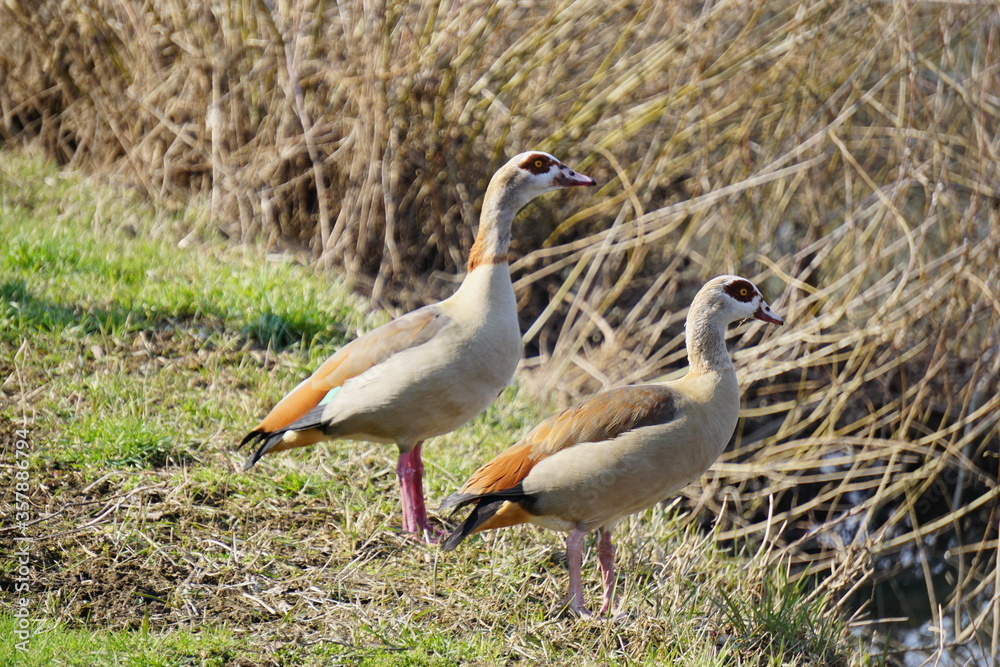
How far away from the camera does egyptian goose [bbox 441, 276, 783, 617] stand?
3301mm

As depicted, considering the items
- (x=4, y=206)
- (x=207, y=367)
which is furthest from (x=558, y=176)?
(x=4, y=206)

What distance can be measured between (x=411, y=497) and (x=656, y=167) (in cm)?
349

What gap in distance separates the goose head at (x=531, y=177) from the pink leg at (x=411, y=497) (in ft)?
4.03

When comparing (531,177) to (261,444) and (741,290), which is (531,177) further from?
(261,444)

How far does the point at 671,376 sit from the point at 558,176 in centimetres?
201

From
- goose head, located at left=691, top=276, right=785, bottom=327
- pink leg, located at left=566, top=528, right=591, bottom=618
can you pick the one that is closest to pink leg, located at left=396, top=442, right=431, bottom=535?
pink leg, located at left=566, top=528, right=591, bottom=618

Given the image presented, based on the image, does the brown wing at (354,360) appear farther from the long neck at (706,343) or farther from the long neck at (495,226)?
the long neck at (706,343)

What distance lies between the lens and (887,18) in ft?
20.5

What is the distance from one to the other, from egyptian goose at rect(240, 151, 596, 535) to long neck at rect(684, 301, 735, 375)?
0.72 metres

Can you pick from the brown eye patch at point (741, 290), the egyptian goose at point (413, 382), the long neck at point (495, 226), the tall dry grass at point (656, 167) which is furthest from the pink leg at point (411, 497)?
the tall dry grass at point (656, 167)

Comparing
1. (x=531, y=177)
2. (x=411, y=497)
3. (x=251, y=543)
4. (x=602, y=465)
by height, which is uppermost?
(x=531, y=177)

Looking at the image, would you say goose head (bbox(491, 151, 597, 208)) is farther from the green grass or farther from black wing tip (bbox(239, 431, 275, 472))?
black wing tip (bbox(239, 431, 275, 472))

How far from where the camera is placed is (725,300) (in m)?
3.70

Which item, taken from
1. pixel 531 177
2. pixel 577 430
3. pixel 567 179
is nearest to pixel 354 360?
pixel 577 430
